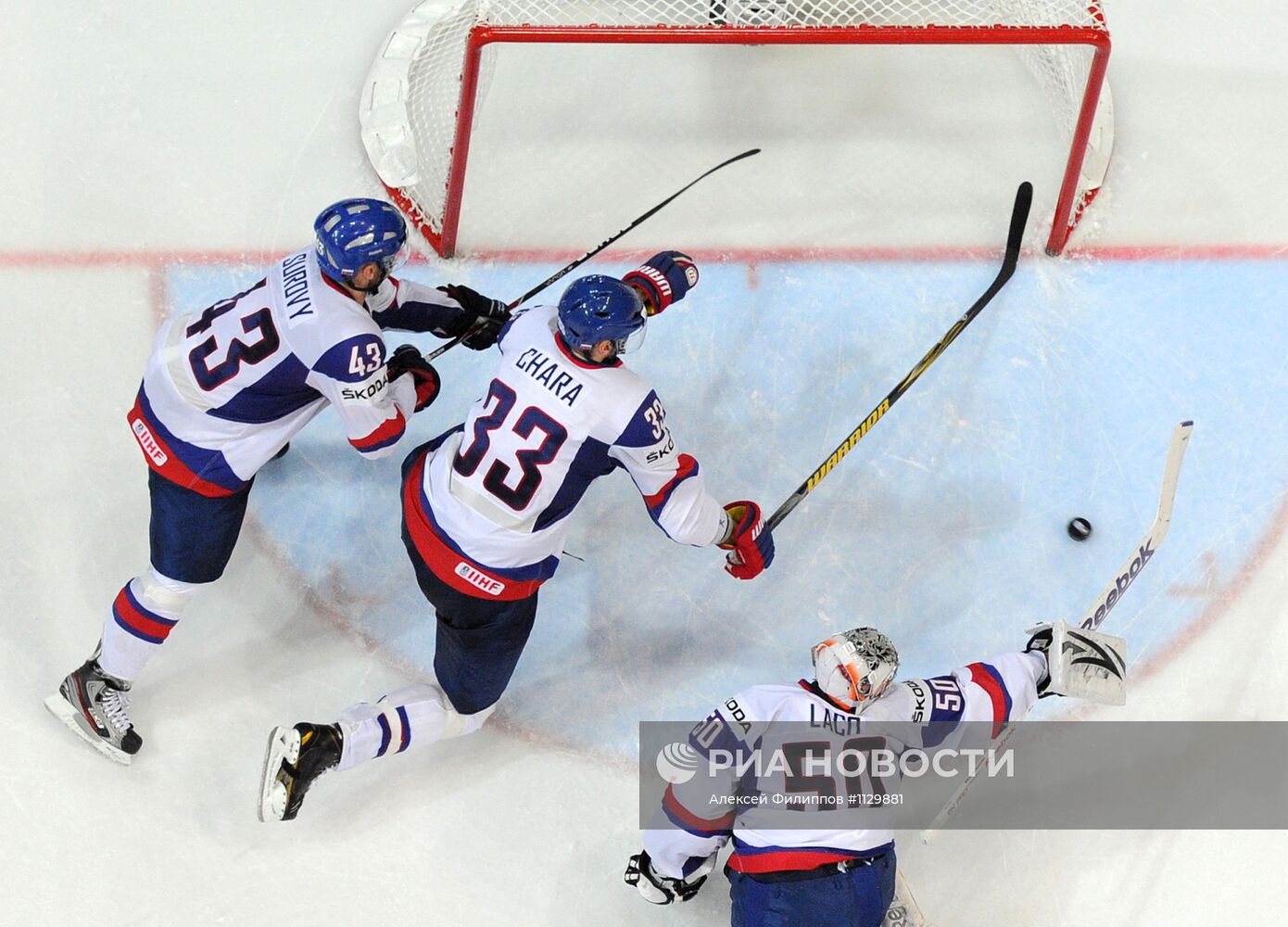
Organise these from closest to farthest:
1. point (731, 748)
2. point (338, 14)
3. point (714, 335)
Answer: point (731, 748)
point (714, 335)
point (338, 14)

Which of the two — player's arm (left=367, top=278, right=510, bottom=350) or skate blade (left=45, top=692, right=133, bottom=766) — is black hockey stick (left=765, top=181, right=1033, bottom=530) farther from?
skate blade (left=45, top=692, right=133, bottom=766)

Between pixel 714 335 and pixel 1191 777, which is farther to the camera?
pixel 714 335

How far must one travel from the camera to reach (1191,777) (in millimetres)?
3699

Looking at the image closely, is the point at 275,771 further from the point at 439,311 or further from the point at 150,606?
the point at 439,311

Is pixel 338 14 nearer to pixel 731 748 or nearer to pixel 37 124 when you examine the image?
pixel 37 124

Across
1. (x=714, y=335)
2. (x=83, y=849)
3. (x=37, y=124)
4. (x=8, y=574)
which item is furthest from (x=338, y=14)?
(x=83, y=849)

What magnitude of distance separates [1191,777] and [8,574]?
9.83 feet

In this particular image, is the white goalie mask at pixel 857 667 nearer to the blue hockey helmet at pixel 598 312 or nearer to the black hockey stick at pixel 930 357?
the black hockey stick at pixel 930 357

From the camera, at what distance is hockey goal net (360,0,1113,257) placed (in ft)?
12.0

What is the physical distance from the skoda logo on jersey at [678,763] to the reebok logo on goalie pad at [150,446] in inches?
49.9

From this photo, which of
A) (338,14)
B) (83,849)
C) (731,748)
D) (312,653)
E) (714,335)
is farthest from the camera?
(338,14)

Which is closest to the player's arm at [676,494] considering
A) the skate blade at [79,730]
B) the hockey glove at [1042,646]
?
the hockey glove at [1042,646]

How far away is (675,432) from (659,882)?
119cm

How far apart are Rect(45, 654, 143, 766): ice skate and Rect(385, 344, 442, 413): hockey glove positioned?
0.98 meters
